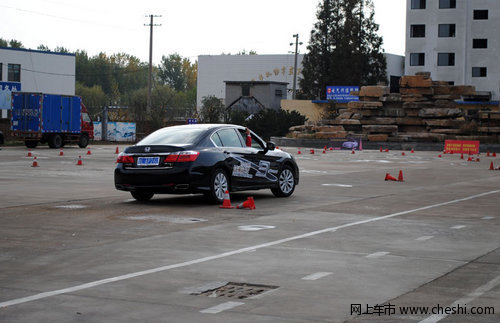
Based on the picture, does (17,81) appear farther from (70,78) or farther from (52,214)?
(52,214)

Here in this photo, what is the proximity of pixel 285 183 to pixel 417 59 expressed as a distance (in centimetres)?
7688

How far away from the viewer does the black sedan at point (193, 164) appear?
14805 mm

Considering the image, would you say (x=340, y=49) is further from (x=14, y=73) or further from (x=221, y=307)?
(x=221, y=307)

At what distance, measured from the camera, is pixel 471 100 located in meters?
86.1

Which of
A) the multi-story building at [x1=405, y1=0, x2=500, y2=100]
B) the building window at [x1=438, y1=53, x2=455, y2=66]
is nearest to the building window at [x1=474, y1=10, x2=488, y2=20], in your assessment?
the multi-story building at [x1=405, y1=0, x2=500, y2=100]

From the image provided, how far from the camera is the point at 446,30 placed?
3538 inches

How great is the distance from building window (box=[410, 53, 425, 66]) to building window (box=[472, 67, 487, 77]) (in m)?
5.53

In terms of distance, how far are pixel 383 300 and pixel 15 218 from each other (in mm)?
7354

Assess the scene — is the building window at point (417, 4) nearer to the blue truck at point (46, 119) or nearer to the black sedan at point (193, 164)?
the blue truck at point (46, 119)

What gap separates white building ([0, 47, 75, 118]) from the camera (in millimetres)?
69812

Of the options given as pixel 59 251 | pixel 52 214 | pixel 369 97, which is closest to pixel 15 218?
pixel 52 214

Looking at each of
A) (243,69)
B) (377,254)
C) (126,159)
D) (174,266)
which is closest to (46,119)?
(126,159)

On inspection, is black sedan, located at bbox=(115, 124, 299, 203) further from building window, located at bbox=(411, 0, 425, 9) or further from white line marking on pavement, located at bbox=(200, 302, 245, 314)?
building window, located at bbox=(411, 0, 425, 9)

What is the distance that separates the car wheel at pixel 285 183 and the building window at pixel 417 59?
76095 millimetres
